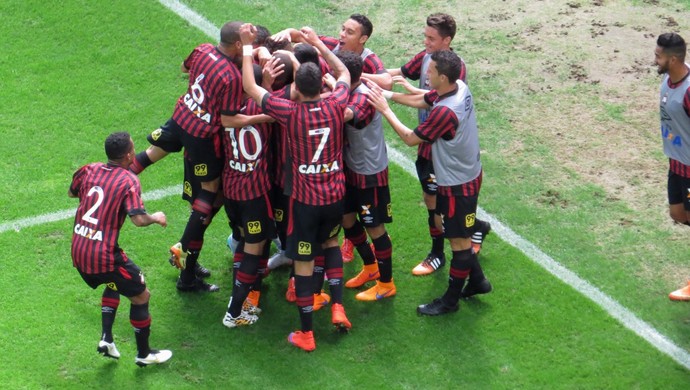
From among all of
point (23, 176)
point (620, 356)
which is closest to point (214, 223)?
point (23, 176)

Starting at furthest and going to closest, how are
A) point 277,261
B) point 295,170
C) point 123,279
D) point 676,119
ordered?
point 277,261, point 676,119, point 295,170, point 123,279

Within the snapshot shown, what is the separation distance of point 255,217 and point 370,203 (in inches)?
38.7

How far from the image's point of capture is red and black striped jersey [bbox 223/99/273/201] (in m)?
8.32

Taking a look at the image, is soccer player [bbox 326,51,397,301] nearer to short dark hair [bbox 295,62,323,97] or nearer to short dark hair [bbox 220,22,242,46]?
short dark hair [bbox 295,62,323,97]

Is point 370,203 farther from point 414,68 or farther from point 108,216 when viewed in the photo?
point 108,216

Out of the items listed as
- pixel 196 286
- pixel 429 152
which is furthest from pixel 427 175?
pixel 196 286

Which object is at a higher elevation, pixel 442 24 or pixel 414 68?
pixel 442 24

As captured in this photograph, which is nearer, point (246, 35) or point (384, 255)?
point (246, 35)

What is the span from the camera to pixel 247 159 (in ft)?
27.5

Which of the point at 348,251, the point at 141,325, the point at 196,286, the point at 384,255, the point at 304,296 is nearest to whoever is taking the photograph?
the point at 141,325

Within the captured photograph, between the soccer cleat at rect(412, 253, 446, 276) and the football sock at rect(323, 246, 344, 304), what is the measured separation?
1042 mm

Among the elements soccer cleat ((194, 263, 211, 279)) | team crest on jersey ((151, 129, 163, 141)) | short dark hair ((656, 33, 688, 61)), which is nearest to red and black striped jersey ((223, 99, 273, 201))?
team crest on jersey ((151, 129, 163, 141))

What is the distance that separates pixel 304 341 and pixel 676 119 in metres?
3.59

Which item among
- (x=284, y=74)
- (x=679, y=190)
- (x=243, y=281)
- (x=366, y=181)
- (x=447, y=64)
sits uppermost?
(x=447, y=64)
